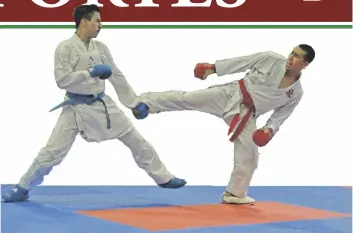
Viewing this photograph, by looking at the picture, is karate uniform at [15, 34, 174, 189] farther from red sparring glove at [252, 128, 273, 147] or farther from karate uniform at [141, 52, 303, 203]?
red sparring glove at [252, 128, 273, 147]

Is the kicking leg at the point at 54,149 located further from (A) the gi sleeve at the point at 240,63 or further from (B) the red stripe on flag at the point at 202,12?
(B) the red stripe on flag at the point at 202,12

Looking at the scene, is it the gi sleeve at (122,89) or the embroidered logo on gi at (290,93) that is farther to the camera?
the gi sleeve at (122,89)

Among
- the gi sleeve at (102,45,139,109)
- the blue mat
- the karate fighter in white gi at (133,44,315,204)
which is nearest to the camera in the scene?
the blue mat

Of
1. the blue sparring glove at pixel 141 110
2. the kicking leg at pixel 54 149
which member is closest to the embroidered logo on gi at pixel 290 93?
the blue sparring glove at pixel 141 110

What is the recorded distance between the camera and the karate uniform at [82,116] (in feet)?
14.8

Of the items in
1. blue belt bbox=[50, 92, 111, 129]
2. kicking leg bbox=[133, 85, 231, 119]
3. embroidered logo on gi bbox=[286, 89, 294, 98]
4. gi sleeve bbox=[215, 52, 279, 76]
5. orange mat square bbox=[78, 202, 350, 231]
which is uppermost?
gi sleeve bbox=[215, 52, 279, 76]

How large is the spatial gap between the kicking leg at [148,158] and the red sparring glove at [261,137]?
0.78 m

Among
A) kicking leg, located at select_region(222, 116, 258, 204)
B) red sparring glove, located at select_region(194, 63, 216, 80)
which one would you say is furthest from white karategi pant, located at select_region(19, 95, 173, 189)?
kicking leg, located at select_region(222, 116, 258, 204)

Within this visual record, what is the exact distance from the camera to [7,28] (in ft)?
19.5

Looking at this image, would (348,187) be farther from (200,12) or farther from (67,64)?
(67,64)

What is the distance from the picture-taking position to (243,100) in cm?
482

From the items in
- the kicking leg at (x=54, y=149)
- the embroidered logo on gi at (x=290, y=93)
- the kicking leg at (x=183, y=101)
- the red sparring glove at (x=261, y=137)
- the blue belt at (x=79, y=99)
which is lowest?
the kicking leg at (x=54, y=149)

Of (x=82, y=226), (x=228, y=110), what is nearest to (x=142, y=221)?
(x=82, y=226)

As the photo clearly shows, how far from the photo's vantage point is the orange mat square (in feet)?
13.3
